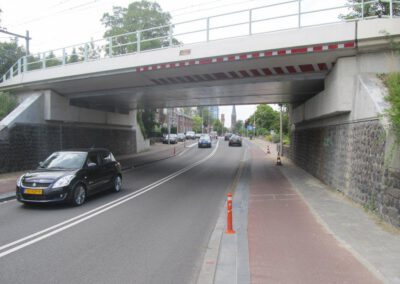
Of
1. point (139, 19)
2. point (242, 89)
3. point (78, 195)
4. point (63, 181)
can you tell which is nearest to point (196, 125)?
point (139, 19)

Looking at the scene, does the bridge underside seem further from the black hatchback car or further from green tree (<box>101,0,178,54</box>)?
green tree (<box>101,0,178,54</box>)

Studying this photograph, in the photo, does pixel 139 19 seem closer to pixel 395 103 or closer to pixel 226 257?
pixel 395 103

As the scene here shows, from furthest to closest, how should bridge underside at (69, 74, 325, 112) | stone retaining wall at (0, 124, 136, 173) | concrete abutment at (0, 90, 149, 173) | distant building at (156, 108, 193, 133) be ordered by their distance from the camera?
1. distant building at (156, 108, 193, 133)
2. concrete abutment at (0, 90, 149, 173)
3. stone retaining wall at (0, 124, 136, 173)
4. bridge underside at (69, 74, 325, 112)

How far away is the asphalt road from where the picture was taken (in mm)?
4820

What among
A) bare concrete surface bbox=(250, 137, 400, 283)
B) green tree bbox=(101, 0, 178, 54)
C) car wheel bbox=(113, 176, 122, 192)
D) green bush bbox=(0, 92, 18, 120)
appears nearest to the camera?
bare concrete surface bbox=(250, 137, 400, 283)

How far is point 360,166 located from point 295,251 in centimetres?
468

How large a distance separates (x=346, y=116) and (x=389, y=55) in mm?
2143

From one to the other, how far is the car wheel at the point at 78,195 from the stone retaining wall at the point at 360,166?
24.9 feet

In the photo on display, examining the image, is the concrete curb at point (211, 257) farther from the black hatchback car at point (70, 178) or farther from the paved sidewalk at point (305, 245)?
the black hatchback car at point (70, 178)

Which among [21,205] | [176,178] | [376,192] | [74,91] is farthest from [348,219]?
[74,91]

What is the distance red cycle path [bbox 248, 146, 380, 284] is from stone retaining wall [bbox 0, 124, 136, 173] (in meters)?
12.8

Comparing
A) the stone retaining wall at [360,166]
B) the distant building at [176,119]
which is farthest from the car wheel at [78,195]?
the distant building at [176,119]

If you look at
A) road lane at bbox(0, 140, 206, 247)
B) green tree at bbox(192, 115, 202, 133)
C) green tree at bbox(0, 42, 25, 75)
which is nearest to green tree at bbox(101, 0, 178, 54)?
green tree at bbox(0, 42, 25, 75)

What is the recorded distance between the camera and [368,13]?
59.5 feet
